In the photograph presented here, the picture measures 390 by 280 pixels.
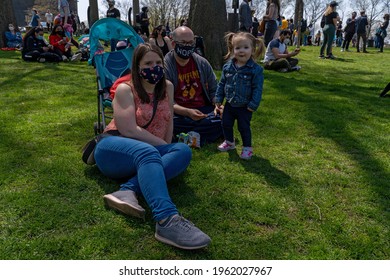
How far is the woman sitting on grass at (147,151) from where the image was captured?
95.7 inches

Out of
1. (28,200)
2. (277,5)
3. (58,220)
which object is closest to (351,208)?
(58,220)

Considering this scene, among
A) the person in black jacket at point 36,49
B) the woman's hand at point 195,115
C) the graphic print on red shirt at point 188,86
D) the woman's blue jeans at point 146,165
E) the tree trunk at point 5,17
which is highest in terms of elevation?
the tree trunk at point 5,17

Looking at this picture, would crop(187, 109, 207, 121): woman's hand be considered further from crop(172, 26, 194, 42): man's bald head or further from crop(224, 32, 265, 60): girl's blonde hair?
crop(172, 26, 194, 42): man's bald head

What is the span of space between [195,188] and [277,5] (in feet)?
27.6

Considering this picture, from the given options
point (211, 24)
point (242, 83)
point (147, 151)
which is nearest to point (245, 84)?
point (242, 83)

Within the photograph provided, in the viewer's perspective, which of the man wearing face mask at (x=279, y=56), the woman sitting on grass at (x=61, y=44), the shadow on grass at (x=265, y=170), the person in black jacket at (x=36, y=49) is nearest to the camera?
the shadow on grass at (x=265, y=170)

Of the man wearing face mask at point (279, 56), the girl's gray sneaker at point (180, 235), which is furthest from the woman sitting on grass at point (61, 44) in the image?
the girl's gray sneaker at point (180, 235)

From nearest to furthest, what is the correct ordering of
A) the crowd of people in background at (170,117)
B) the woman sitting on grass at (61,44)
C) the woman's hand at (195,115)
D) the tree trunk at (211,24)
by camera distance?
the crowd of people in background at (170,117)
the woman's hand at (195,115)
the tree trunk at (211,24)
the woman sitting on grass at (61,44)

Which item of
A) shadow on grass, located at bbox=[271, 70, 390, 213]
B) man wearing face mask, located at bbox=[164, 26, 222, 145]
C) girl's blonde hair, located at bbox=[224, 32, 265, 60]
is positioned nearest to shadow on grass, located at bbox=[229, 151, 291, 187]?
man wearing face mask, located at bbox=[164, 26, 222, 145]

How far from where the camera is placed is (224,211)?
2881 millimetres

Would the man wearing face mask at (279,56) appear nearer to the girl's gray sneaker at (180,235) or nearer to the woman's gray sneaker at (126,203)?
the woman's gray sneaker at (126,203)

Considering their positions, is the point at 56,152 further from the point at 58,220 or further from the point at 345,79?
the point at 345,79
